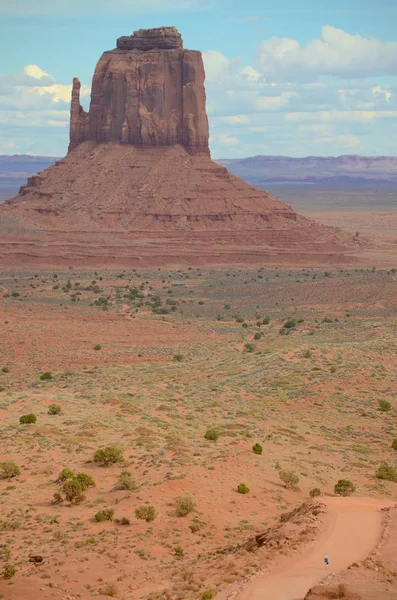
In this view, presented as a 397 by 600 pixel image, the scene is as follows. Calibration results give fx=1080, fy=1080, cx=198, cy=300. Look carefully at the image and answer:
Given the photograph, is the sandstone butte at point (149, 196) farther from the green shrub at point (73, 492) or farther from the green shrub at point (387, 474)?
the green shrub at point (73, 492)

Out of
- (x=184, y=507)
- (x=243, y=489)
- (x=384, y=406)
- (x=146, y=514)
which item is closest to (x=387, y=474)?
(x=243, y=489)

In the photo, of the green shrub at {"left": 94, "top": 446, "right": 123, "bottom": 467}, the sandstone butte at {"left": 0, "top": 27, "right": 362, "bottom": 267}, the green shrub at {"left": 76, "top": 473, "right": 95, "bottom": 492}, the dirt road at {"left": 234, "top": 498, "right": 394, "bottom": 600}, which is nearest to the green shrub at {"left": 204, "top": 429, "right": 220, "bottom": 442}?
the green shrub at {"left": 94, "top": 446, "right": 123, "bottom": 467}

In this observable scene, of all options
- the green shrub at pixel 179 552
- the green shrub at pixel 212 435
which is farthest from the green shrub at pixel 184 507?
the green shrub at pixel 212 435

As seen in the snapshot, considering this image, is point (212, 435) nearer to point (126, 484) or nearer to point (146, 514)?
point (126, 484)

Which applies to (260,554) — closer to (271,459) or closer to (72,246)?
(271,459)

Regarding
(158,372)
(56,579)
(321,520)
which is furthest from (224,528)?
(158,372)

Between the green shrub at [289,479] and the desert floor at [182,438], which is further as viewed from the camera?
the green shrub at [289,479]
